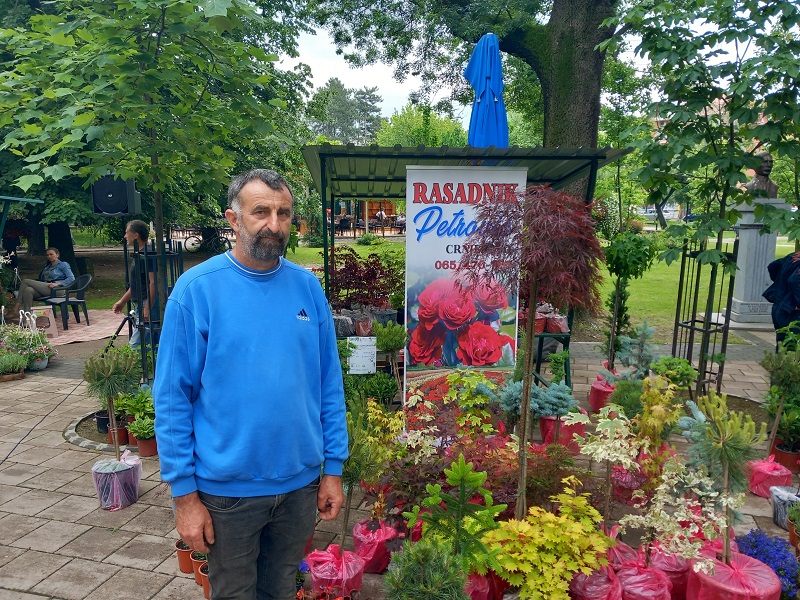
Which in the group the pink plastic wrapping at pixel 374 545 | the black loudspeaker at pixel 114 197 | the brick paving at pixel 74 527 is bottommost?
the brick paving at pixel 74 527

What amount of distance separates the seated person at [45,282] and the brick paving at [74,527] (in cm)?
510

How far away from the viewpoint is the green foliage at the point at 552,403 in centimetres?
487

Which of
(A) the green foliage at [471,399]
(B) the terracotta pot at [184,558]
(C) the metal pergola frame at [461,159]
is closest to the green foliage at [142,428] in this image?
(B) the terracotta pot at [184,558]

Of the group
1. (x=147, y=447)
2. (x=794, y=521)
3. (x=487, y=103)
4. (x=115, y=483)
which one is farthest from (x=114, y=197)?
(x=794, y=521)

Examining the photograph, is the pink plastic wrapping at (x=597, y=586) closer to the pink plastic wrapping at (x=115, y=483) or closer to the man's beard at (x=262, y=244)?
the man's beard at (x=262, y=244)

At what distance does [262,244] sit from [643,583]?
247 centimetres

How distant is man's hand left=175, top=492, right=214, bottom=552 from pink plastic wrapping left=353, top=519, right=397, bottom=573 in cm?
137

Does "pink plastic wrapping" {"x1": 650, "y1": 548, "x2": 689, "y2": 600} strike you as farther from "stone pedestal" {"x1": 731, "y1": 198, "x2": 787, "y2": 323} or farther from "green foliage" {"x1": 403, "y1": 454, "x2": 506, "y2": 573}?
"stone pedestal" {"x1": 731, "y1": 198, "x2": 787, "y2": 323}

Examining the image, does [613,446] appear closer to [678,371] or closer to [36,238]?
[678,371]

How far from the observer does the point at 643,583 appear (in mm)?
2816

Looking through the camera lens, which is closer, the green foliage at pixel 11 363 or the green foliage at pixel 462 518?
the green foliage at pixel 462 518

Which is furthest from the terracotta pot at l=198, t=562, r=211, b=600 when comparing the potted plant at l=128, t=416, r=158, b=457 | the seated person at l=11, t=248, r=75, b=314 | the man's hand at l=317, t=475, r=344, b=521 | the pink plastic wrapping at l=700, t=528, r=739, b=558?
the seated person at l=11, t=248, r=75, b=314

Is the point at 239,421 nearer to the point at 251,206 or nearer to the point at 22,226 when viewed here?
the point at 251,206

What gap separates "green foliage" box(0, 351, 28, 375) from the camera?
25.4 feet
